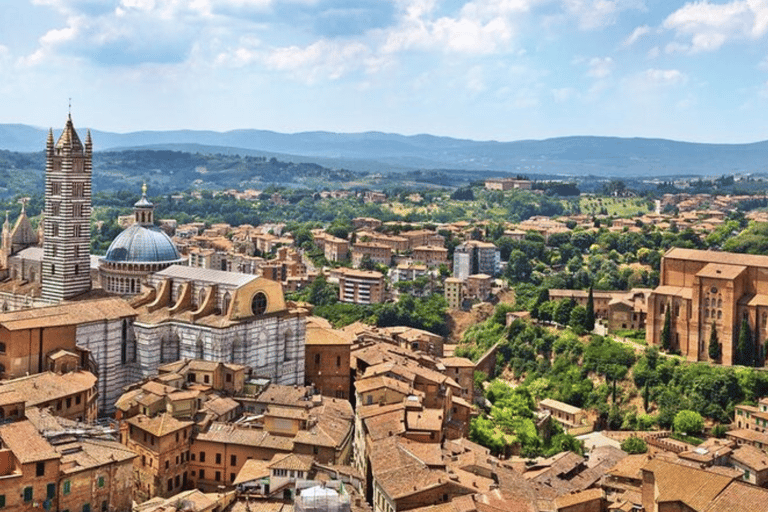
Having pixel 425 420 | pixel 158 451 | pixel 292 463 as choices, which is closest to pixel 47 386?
pixel 158 451

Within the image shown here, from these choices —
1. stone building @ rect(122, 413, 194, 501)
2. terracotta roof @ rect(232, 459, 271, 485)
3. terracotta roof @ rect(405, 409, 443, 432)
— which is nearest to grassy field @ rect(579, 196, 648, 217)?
terracotta roof @ rect(405, 409, 443, 432)

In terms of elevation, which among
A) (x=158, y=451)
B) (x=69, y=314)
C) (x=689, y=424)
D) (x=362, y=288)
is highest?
(x=69, y=314)

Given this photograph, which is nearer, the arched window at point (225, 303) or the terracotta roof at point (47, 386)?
the terracotta roof at point (47, 386)

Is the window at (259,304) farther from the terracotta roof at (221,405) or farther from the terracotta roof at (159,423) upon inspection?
the terracotta roof at (159,423)

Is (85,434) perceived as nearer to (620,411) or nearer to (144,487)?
(144,487)

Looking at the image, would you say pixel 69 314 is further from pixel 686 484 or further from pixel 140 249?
pixel 686 484

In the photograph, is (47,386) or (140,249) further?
(140,249)

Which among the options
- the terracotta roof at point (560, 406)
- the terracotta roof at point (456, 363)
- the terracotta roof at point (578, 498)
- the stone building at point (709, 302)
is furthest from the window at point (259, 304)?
the stone building at point (709, 302)
